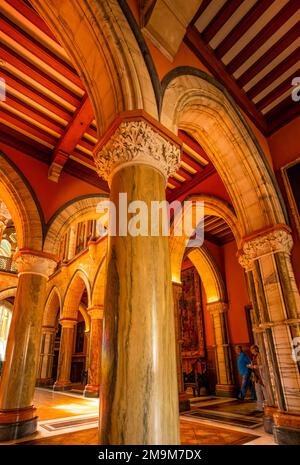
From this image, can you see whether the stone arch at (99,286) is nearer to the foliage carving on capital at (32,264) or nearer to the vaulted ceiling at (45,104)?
the vaulted ceiling at (45,104)

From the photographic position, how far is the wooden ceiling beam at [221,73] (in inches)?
148

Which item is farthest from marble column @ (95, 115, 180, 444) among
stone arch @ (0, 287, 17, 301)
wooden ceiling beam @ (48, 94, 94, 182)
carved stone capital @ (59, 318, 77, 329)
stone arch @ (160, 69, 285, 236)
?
stone arch @ (0, 287, 17, 301)

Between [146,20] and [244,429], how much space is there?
5.34 metres

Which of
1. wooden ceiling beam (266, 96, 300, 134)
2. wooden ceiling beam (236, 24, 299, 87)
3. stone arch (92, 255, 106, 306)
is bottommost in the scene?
stone arch (92, 255, 106, 306)

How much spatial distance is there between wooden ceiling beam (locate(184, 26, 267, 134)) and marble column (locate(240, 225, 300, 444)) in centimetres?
214

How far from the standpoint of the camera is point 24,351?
4.22 meters

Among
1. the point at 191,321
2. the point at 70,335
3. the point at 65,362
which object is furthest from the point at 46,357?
the point at 191,321

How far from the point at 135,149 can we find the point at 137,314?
1.28m

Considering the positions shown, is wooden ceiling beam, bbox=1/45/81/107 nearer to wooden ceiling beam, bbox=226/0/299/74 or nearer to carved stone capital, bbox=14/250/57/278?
wooden ceiling beam, bbox=226/0/299/74

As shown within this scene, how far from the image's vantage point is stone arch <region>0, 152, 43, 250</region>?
16.4 feet

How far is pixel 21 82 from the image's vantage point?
4379 mm

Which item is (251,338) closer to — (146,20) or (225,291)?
(225,291)

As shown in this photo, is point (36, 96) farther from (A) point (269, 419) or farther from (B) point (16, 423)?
(A) point (269, 419)
